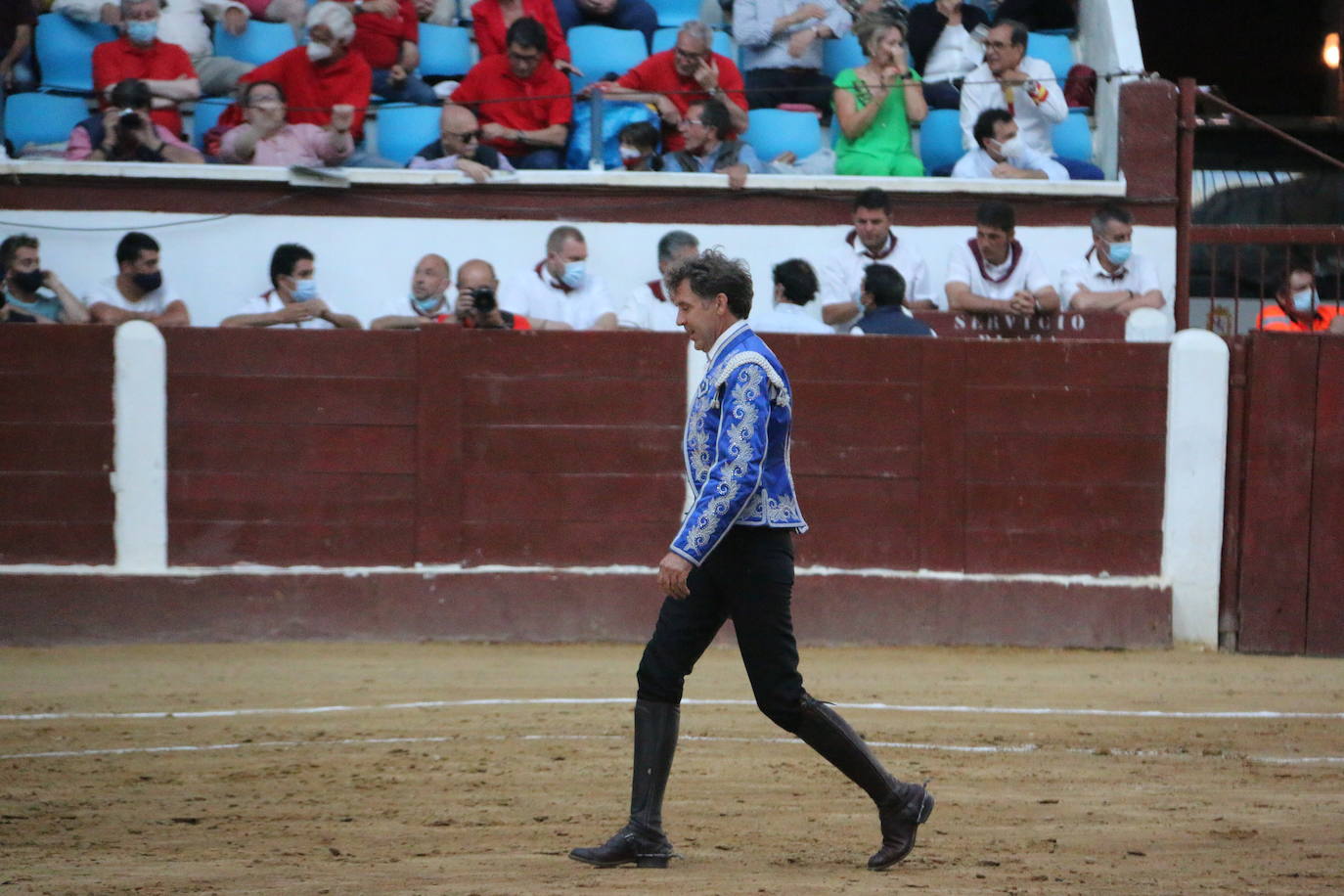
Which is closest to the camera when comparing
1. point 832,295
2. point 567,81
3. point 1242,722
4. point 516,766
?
point 516,766

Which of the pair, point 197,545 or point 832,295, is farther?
point 832,295

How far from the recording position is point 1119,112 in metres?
9.99

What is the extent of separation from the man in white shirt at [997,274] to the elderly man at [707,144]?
4.40ft

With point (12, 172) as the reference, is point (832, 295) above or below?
below

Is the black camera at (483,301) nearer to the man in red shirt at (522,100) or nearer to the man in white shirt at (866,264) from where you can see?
the man in red shirt at (522,100)

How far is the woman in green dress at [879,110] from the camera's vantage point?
980 centimetres

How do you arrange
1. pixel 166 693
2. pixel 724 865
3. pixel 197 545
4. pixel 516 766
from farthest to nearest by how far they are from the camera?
pixel 197 545
pixel 166 693
pixel 516 766
pixel 724 865

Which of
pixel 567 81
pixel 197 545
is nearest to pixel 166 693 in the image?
pixel 197 545

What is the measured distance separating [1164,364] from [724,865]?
16.6 ft

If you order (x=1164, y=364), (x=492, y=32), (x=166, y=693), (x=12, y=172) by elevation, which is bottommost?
(x=166, y=693)

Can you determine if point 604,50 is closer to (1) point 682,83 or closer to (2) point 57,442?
(1) point 682,83

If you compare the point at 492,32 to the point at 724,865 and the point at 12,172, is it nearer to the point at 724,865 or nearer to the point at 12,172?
the point at 12,172

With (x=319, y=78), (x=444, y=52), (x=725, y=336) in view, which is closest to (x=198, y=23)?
(x=319, y=78)

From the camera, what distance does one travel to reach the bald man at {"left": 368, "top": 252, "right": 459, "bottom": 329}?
890 cm
